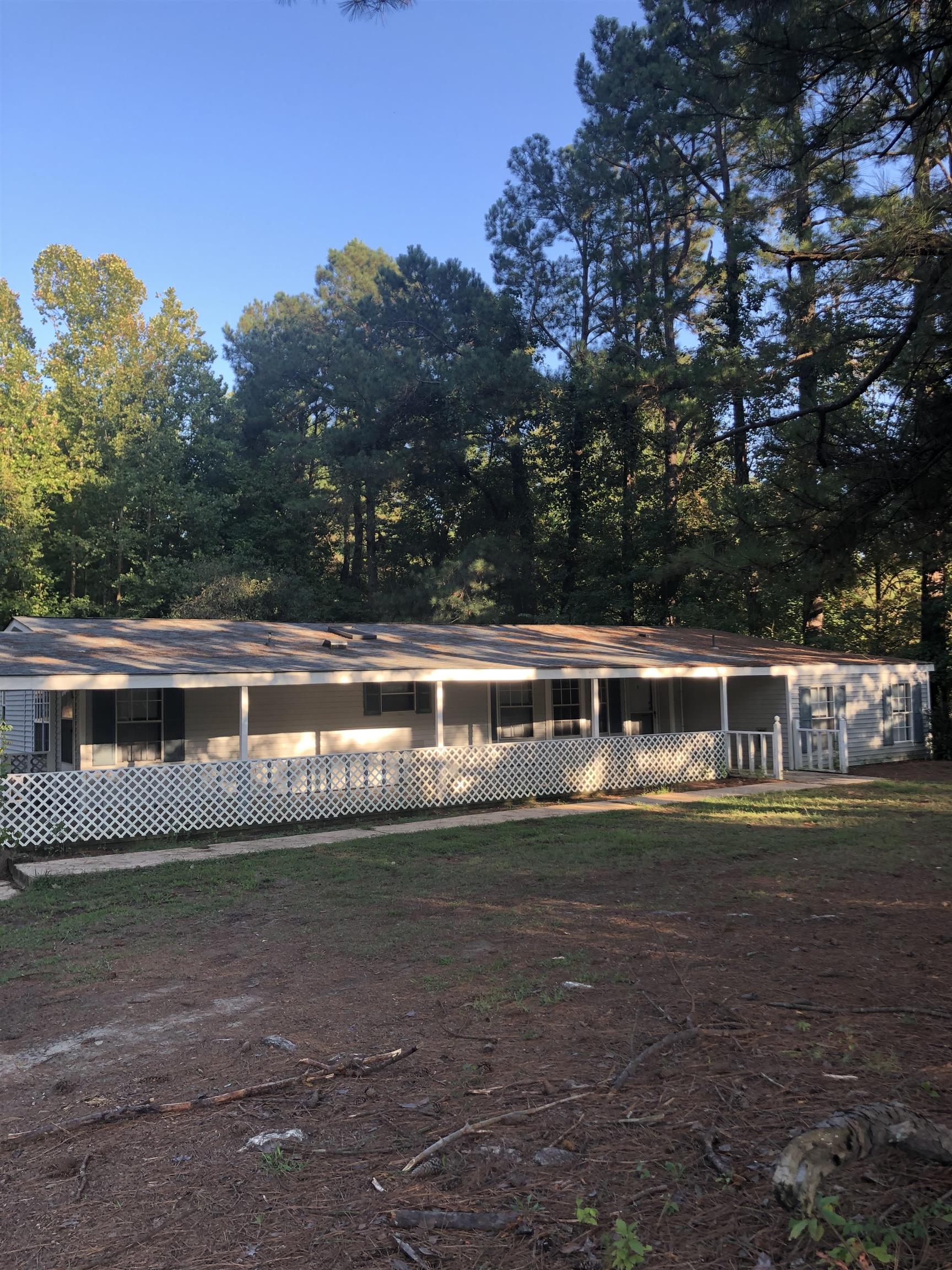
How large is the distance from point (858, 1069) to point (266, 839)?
936 cm

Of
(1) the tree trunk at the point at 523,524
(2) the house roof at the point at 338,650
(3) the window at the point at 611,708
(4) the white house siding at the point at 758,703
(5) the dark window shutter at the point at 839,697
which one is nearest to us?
(2) the house roof at the point at 338,650

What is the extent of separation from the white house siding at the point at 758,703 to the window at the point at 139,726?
11532 mm

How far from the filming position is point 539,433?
32.4 metres

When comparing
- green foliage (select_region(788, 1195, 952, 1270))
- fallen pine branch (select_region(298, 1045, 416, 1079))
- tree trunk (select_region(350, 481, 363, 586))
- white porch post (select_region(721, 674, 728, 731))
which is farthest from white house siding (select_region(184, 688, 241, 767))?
tree trunk (select_region(350, 481, 363, 586))

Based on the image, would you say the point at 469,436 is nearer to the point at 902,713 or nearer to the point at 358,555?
the point at 358,555

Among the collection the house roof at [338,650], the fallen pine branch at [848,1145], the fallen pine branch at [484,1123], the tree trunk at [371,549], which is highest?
the tree trunk at [371,549]

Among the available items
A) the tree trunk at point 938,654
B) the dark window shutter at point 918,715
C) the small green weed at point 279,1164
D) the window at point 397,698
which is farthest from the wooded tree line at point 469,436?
the small green weed at point 279,1164

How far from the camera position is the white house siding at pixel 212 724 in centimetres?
1520

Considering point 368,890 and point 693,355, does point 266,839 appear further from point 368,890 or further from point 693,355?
point 693,355

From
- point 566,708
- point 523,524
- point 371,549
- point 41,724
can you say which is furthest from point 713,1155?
point 371,549

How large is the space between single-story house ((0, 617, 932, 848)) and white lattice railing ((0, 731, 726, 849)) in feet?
0.21

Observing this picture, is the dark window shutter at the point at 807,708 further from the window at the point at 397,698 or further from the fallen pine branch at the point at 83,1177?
the fallen pine branch at the point at 83,1177

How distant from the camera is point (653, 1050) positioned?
457cm

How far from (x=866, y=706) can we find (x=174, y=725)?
15088 mm
